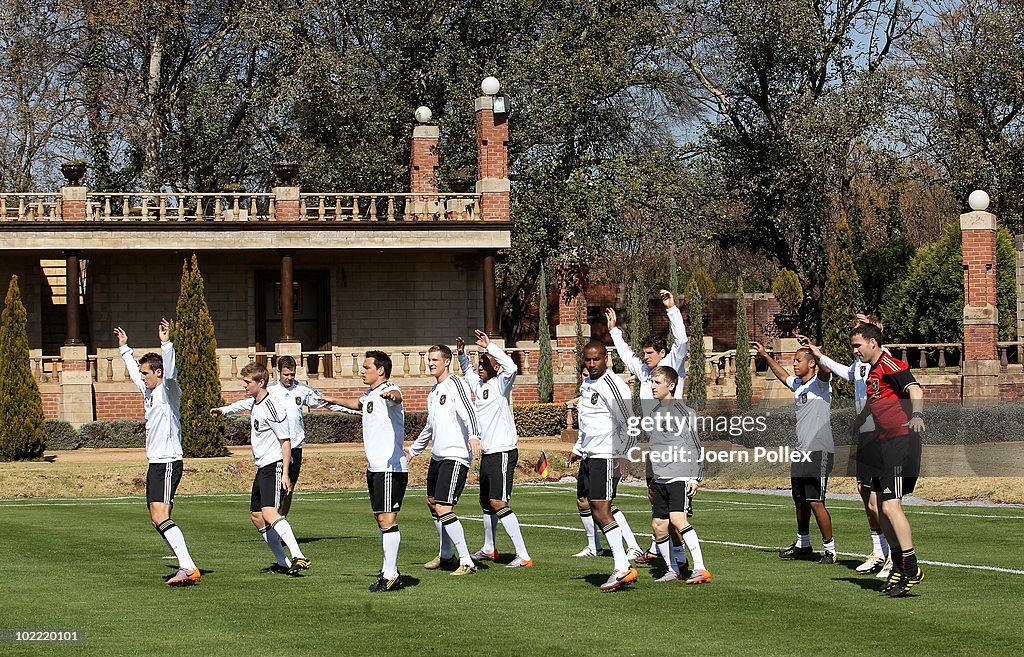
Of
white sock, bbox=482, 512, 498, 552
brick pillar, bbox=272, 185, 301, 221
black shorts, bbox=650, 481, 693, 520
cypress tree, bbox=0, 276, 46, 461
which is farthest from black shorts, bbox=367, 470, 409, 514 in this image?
brick pillar, bbox=272, 185, 301, 221

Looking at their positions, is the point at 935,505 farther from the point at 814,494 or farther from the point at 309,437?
the point at 309,437

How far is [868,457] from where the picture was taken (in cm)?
1164

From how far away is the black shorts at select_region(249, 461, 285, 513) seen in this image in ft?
41.7

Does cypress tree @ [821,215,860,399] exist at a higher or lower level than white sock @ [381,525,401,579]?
higher

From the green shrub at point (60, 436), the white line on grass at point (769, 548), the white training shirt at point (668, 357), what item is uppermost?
the white training shirt at point (668, 357)

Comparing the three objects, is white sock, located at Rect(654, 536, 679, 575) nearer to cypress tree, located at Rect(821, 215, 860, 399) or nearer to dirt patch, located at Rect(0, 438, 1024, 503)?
dirt patch, located at Rect(0, 438, 1024, 503)

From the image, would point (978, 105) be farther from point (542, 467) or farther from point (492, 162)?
point (542, 467)

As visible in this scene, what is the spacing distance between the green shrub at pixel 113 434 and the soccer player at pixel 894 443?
80.8 ft

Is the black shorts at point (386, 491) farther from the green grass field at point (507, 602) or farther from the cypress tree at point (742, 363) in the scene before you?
the cypress tree at point (742, 363)

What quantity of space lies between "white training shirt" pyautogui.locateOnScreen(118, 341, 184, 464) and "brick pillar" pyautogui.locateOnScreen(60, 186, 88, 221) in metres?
25.3

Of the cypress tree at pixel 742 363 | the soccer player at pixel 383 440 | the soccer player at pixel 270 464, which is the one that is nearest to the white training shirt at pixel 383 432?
the soccer player at pixel 383 440

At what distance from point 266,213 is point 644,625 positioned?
32405mm

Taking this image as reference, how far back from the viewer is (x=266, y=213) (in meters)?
41.1

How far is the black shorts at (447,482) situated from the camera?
41.5 feet
